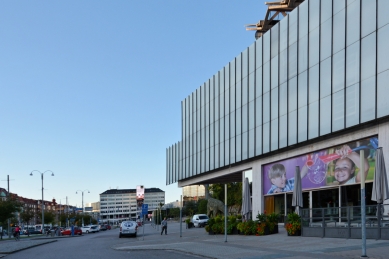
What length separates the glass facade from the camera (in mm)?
28047

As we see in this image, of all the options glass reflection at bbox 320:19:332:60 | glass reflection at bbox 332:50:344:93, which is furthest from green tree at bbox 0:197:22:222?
glass reflection at bbox 332:50:344:93

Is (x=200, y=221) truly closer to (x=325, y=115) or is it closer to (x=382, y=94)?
(x=325, y=115)

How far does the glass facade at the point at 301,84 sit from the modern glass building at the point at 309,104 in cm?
6

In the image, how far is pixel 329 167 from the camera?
108 feet

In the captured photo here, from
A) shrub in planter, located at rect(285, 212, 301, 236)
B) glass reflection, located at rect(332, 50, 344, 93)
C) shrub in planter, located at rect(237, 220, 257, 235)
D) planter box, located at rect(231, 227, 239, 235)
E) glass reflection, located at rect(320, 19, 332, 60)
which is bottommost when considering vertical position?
planter box, located at rect(231, 227, 239, 235)

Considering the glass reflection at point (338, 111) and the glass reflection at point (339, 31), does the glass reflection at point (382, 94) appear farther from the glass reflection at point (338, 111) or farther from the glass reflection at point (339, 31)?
the glass reflection at point (339, 31)

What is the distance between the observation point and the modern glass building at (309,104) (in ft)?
92.5

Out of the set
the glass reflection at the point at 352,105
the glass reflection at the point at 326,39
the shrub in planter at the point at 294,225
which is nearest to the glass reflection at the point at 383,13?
the glass reflection at the point at 352,105

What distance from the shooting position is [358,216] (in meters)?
22.7

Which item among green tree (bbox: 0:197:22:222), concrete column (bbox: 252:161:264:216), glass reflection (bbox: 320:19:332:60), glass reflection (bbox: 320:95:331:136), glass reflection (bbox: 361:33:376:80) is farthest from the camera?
green tree (bbox: 0:197:22:222)

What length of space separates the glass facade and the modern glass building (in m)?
0.06

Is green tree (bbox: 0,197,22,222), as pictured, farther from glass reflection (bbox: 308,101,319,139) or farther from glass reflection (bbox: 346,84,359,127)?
glass reflection (bbox: 346,84,359,127)

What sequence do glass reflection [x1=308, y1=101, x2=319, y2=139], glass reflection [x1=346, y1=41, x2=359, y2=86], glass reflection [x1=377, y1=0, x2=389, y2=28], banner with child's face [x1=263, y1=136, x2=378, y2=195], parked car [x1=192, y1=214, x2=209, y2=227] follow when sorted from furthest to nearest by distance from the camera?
parked car [x1=192, y1=214, x2=209, y2=227]
glass reflection [x1=308, y1=101, x2=319, y2=139]
glass reflection [x1=346, y1=41, x2=359, y2=86]
banner with child's face [x1=263, y1=136, x2=378, y2=195]
glass reflection [x1=377, y1=0, x2=389, y2=28]

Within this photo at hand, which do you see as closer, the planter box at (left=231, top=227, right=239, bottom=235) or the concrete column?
the planter box at (left=231, top=227, right=239, bottom=235)
